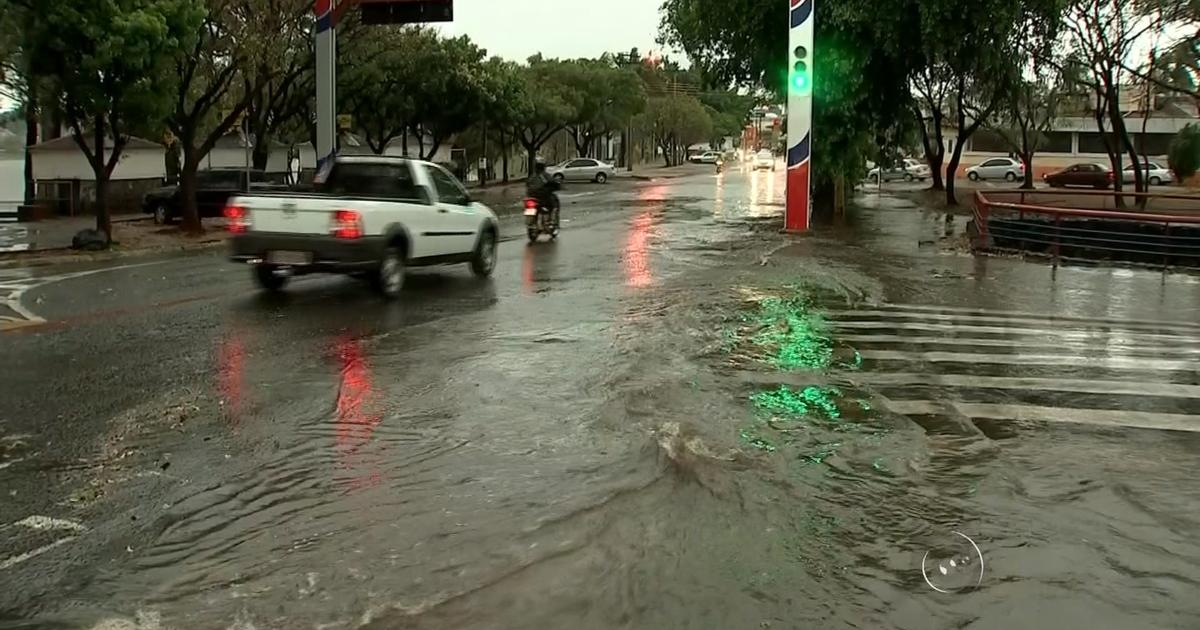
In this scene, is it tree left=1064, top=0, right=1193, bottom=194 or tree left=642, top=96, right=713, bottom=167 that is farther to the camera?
tree left=642, top=96, right=713, bottom=167

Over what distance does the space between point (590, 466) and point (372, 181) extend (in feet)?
29.8

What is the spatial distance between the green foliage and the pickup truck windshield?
55561mm

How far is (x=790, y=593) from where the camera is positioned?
4.67 meters

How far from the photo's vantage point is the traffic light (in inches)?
905

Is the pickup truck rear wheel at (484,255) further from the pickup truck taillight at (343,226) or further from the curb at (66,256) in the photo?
the curb at (66,256)

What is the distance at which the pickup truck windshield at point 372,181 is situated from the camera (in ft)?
47.4

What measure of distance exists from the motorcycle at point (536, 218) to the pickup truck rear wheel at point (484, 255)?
18.8 feet

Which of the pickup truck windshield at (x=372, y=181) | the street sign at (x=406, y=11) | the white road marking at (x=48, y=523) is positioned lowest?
the white road marking at (x=48, y=523)

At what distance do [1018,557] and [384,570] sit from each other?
296cm

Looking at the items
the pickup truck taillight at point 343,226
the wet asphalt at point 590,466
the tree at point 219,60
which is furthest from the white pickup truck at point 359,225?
the tree at point 219,60

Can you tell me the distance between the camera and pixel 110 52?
19.6 m

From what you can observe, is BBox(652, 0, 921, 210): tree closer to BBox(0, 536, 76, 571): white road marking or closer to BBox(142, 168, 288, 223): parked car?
BBox(142, 168, 288, 223): parked car

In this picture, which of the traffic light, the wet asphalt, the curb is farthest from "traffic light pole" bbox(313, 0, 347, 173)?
the wet asphalt

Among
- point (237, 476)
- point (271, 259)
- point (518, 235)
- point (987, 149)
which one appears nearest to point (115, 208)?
point (518, 235)
